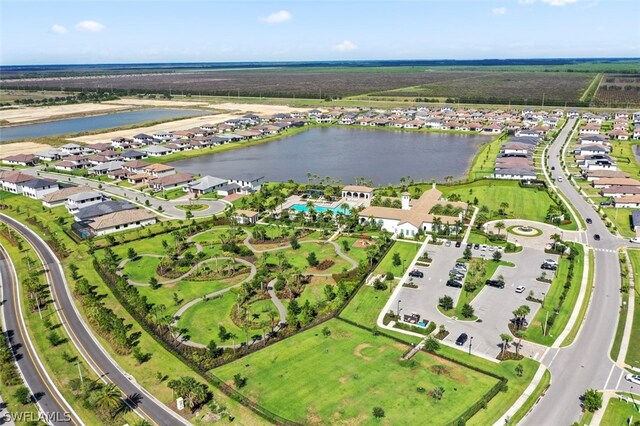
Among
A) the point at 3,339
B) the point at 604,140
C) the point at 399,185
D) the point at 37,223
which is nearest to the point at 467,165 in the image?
the point at 399,185

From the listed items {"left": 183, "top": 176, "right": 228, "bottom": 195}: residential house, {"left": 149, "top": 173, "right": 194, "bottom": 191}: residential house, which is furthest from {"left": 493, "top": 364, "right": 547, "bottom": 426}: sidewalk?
{"left": 149, "top": 173, "right": 194, "bottom": 191}: residential house

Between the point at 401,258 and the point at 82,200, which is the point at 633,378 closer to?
the point at 401,258

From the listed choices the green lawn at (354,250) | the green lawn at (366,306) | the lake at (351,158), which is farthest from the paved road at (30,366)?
the lake at (351,158)

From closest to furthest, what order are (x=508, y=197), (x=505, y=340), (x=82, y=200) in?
(x=505, y=340)
(x=82, y=200)
(x=508, y=197)

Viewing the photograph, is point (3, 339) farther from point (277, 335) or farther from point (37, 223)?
point (37, 223)

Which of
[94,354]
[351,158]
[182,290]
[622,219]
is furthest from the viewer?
[351,158]

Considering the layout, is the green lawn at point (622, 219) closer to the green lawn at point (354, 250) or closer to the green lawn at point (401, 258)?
the green lawn at point (401, 258)

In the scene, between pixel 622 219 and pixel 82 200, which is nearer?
pixel 622 219

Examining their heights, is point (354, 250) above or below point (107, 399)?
below

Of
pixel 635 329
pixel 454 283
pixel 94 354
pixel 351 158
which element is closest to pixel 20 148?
pixel 351 158
